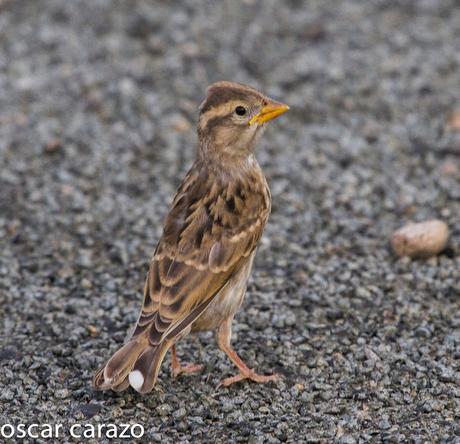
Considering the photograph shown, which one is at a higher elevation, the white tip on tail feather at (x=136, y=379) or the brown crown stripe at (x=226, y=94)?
the brown crown stripe at (x=226, y=94)

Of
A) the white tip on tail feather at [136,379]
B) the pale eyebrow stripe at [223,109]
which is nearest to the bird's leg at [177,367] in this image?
the white tip on tail feather at [136,379]

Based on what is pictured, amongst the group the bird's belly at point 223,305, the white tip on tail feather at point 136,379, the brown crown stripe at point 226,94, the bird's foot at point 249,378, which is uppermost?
the brown crown stripe at point 226,94

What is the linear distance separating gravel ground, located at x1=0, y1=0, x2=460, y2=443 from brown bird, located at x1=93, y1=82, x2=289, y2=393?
0.37 metres

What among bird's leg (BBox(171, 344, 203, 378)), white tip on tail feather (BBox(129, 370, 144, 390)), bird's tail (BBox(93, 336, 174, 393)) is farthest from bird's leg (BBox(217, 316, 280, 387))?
white tip on tail feather (BBox(129, 370, 144, 390))

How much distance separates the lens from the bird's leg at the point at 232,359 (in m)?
7.39

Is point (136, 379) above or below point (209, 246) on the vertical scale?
below

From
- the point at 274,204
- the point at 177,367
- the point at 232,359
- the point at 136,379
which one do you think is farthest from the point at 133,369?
the point at 274,204

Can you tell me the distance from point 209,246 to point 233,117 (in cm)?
100

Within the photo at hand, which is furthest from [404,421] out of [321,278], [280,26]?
[280,26]

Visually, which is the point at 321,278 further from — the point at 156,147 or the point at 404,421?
the point at 156,147

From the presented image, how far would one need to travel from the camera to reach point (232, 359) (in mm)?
7422

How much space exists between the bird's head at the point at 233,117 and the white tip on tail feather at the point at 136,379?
1878 mm

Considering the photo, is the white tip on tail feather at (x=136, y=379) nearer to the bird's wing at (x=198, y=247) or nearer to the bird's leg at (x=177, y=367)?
the bird's wing at (x=198, y=247)

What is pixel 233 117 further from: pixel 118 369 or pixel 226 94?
pixel 118 369
